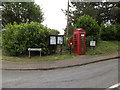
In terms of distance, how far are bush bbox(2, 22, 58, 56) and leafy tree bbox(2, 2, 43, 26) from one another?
16.2 metres

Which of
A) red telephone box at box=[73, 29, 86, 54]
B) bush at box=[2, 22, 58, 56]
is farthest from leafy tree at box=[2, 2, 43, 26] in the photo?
red telephone box at box=[73, 29, 86, 54]

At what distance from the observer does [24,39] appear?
10.7 m

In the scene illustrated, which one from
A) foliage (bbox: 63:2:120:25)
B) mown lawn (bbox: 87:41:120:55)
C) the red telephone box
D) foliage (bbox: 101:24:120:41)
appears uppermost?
foliage (bbox: 63:2:120:25)

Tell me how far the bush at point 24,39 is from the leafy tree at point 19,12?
16225 mm

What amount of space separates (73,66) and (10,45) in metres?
5.88

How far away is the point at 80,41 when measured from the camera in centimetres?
1118

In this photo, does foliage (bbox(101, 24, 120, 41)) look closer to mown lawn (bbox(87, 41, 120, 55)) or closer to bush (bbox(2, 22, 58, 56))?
mown lawn (bbox(87, 41, 120, 55))

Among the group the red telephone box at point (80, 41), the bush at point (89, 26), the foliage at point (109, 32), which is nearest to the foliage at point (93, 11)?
the foliage at point (109, 32)

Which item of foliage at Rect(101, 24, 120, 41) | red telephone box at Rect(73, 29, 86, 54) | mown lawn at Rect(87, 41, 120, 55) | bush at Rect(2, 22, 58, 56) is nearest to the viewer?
bush at Rect(2, 22, 58, 56)

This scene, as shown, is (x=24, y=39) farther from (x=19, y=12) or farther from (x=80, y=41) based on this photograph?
(x=19, y=12)

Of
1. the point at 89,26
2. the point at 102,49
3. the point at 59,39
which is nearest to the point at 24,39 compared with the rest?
the point at 59,39

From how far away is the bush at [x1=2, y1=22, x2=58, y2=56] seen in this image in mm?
10562

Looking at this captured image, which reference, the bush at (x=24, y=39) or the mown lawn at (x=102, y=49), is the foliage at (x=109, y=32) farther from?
the bush at (x=24, y=39)

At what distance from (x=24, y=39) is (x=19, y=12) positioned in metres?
17.8
